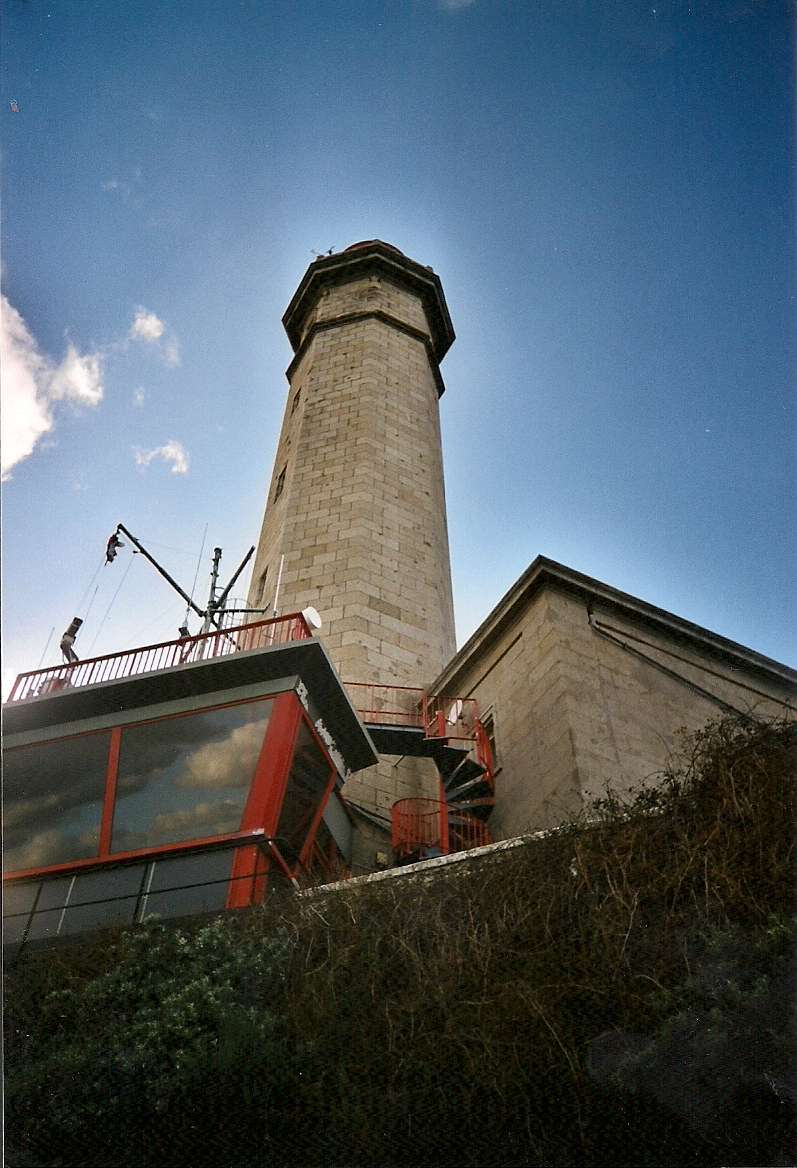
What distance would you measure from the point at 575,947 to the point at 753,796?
7.78 ft

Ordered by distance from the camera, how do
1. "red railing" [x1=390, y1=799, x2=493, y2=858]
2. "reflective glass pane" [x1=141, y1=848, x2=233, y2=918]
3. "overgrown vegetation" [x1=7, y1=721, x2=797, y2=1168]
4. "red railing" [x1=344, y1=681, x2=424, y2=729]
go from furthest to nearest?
"red railing" [x1=344, y1=681, x2=424, y2=729] < "red railing" [x1=390, y1=799, x2=493, y2=858] < "reflective glass pane" [x1=141, y1=848, x2=233, y2=918] < "overgrown vegetation" [x1=7, y1=721, x2=797, y2=1168]

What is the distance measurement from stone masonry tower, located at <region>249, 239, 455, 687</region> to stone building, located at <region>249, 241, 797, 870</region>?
0.05m

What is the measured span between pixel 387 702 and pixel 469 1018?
37.4 ft

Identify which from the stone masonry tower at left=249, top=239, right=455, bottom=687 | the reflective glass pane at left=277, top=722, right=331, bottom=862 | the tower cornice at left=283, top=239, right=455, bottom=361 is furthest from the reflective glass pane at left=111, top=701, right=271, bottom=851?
the tower cornice at left=283, top=239, right=455, bottom=361

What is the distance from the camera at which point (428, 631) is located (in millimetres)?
22344

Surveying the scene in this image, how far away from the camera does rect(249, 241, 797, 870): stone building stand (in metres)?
15.8

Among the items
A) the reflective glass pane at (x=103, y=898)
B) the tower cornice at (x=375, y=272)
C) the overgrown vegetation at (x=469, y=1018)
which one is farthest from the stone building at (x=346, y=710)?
the tower cornice at (x=375, y=272)

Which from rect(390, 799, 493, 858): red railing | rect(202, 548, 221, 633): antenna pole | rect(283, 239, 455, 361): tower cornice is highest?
rect(283, 239, 455, 361): tower cornice

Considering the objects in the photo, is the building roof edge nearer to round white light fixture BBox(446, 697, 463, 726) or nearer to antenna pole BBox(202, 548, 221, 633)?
round white light fixture BBox(446, 697, 463, 726)

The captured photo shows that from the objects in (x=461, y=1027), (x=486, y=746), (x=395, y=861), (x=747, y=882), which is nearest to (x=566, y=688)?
(x=486, y=746)

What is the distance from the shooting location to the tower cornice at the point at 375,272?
110ft

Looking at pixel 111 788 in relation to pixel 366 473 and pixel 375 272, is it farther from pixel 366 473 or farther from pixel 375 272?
pixel 375 272

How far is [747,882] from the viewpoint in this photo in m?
9.12

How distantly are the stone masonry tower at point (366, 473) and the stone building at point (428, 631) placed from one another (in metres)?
0.05
